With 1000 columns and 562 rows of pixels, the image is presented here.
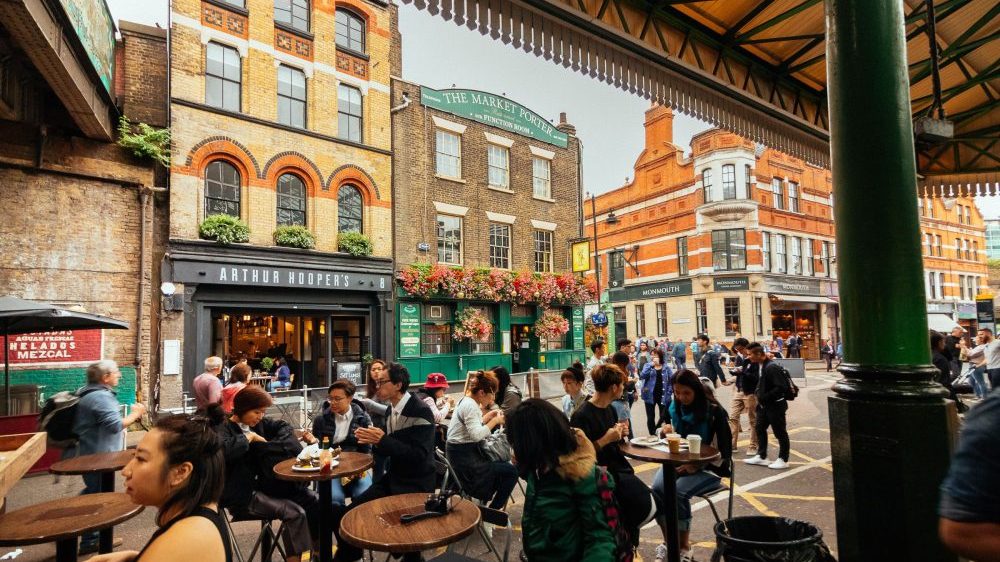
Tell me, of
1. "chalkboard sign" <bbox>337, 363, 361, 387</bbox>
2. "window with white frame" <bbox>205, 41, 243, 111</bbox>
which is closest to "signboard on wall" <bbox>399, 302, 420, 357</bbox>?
"chalkboard sign" <bbox>337, 363, 361, 387</bbox>

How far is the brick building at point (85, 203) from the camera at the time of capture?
9.79 meters

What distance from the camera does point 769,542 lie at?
2.78 metres

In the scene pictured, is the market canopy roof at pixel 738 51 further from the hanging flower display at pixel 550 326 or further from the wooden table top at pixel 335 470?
the hanging flower display at pixel 550 326

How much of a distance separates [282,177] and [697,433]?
12.9 metres

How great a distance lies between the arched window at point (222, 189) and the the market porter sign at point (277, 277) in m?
1.52

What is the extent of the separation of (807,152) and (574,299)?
45.2 feet

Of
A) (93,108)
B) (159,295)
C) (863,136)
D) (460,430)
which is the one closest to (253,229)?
(159,295)

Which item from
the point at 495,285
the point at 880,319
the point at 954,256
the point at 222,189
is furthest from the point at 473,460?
the point at 954,256

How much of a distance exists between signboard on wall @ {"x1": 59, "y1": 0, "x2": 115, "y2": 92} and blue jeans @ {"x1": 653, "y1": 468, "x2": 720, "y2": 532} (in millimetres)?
9995

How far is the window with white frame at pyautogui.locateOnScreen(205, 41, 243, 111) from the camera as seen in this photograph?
13.0 metres

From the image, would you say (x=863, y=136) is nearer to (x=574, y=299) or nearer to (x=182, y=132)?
(x=182, y=132)

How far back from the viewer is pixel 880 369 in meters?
2.19

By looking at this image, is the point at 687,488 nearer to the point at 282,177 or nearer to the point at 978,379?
the point at 978,379

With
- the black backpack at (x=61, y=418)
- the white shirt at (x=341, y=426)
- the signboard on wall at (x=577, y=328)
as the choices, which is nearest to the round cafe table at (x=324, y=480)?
the white shirt at (x=341, y=426)
